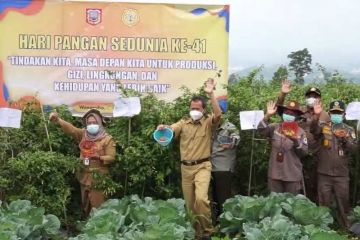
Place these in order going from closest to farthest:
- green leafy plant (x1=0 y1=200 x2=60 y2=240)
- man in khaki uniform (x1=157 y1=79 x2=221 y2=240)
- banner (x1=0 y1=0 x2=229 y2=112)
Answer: green leafy plant (x1=0 y1=200 x2=60 y2=240) → man in khaki uniform (x1=157 y1=79 x2=221 y2=240) → banner (x1=0 y1=0 x2=229 y2=112)

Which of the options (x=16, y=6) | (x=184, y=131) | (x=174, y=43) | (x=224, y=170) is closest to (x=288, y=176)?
(x=224, y=170)

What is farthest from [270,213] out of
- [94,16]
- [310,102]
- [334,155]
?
[94,16]

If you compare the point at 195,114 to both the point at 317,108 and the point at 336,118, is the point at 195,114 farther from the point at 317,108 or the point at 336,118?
the point at 336,118

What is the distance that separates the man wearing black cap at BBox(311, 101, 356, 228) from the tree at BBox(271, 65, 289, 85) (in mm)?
1250

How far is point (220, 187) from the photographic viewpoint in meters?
6.99

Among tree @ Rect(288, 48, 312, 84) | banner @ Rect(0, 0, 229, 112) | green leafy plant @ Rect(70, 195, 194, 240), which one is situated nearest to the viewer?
green leafy plant @ Rect(70, 195, 194, 240)

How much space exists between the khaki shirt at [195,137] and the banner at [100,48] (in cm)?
157

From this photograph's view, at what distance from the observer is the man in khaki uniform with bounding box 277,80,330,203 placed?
6.89 m

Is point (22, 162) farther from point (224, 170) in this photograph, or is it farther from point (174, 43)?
point (174, 43)

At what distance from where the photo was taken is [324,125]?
22.7 feet

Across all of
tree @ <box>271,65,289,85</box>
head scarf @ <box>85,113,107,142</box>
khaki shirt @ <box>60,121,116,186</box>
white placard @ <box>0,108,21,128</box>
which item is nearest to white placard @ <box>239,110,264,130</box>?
tree @ <box>271,65,289,85</box>

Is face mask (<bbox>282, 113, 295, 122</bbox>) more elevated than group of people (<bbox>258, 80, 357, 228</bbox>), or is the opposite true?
face mask (<bbox>282, 113, 295, 122</bbox>)

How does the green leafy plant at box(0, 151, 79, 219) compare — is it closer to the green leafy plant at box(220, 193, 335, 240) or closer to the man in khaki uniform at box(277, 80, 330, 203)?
the green leafy plant at box(220, 193, 335, 240)

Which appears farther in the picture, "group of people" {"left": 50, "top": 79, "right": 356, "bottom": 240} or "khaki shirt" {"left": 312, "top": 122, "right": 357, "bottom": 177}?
"khaki shirt" {"left": 312, "top": 122, "right": 357, "bottom": 177}
